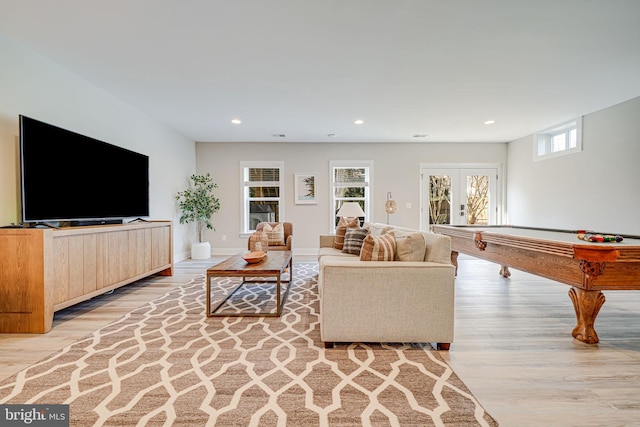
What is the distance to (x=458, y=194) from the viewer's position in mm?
6723

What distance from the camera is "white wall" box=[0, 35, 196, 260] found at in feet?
8.61

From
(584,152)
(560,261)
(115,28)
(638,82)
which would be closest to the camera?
(560,261)

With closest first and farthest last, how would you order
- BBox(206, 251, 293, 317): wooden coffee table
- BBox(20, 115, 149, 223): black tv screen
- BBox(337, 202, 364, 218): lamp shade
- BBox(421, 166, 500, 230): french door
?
1. BBox(20, 115, 149, 223): black tv screen
2. BBox(206, 251, 293, 317): wooden coffee table
3. BBox(337, 202, 364, 218): lamp shade
4. BBox(421, 166, 500, 230): french door

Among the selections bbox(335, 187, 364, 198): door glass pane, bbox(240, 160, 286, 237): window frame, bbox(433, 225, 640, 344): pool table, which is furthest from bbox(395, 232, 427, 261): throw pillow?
bbox(240, 160, 286, 237): window frame

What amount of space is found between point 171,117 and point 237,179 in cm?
207

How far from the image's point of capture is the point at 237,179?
6621 millimetres

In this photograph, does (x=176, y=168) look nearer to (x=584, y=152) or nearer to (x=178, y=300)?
(x=178, y=300)

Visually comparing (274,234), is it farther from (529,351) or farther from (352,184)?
(529,351)

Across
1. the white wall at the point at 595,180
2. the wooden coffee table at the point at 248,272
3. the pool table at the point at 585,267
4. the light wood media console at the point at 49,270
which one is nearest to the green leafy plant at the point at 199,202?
the light wood media console at the point at 49,270

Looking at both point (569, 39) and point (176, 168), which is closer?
point (569, 39)

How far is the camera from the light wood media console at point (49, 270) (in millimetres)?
2350

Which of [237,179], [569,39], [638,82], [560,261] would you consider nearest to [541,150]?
[638,82]

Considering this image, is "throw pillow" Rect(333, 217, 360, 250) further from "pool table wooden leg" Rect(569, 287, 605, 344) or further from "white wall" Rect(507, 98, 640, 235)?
"white wall" Rect(507, 98, 640, 235)

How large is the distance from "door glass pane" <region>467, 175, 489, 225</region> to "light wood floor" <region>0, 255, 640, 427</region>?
3264 millimetres
